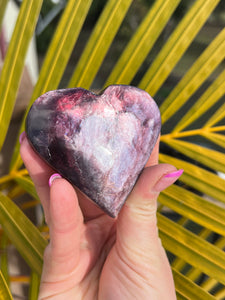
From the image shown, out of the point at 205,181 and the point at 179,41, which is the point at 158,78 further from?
the point at 205,181

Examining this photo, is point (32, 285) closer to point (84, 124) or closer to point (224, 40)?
point (84, 124)

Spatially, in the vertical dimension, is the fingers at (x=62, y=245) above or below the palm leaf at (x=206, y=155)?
below

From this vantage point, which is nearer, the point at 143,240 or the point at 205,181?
the point at 143,240

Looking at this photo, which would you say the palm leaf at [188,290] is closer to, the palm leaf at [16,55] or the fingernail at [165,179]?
the fingernail at [165,179]

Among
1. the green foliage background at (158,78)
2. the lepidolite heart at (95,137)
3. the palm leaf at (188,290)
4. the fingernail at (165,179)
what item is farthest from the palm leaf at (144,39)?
the palm leaf at (188,290)

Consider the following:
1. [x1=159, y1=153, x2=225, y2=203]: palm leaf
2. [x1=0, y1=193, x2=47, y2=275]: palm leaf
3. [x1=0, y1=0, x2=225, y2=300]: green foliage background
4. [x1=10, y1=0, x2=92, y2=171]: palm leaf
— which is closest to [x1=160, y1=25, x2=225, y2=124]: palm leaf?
[x1=0, y1=0, x2=225, y2=300]: green foliage background

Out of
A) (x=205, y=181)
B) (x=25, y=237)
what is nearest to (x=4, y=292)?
(x=25, y=237)
